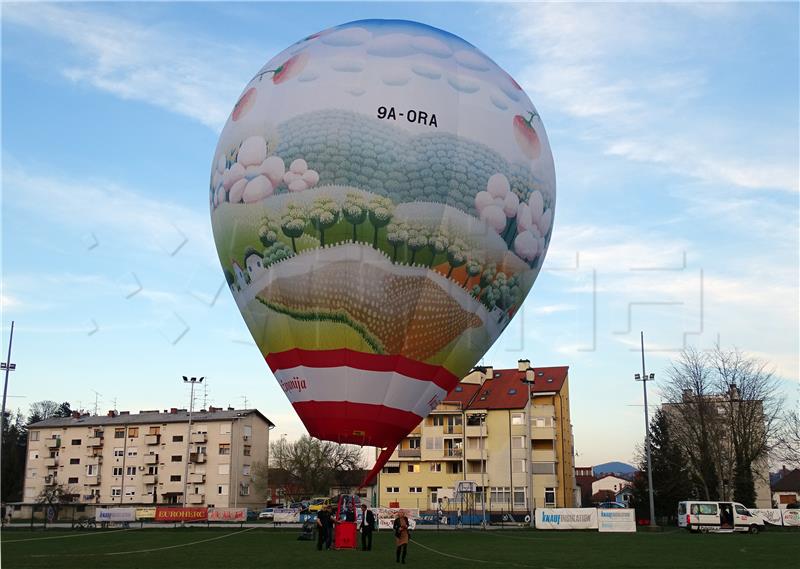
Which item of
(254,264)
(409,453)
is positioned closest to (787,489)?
(409,453)

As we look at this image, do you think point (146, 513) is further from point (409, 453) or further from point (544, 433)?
point (544, 433)

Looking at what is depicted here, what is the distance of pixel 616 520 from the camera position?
145 ft

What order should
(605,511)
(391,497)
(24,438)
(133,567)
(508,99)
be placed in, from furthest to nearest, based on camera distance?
(24,438), (391,497), (605,511), (508,99), (133,567)

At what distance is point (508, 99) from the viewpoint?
23.8 m

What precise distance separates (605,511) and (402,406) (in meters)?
25.5

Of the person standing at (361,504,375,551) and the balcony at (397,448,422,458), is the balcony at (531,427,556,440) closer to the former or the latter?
the balcony at (397,448,422,458)

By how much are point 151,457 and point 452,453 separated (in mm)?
33142

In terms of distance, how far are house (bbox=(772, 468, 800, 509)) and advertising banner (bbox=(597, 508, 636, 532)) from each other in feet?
245

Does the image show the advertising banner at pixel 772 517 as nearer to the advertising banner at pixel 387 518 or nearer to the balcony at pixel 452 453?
the advertising banner at pixel 387 518

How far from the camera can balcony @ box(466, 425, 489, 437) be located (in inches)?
2918

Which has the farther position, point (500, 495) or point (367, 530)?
point (500, 495)

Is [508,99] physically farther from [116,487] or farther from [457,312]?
[116,487]

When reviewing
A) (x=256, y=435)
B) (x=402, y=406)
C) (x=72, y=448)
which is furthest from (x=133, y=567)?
(x=72, y=448)

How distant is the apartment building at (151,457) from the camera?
8512cm
